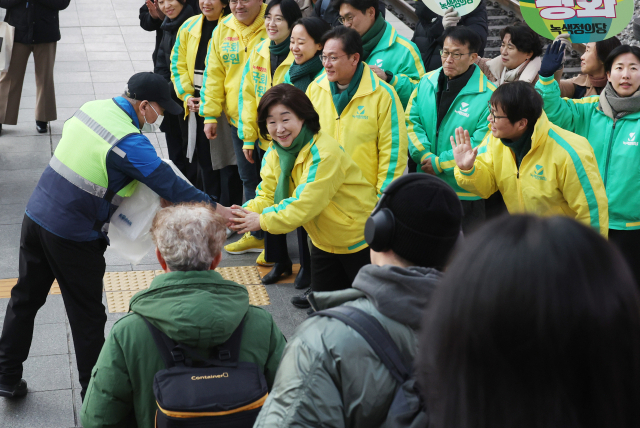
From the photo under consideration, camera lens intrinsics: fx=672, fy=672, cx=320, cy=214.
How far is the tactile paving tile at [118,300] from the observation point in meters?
5.19

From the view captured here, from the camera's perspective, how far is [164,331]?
238 cm

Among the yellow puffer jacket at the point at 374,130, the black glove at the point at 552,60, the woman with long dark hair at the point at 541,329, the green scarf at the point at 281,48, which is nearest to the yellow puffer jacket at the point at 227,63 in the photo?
the green scarf at the point at 281,48

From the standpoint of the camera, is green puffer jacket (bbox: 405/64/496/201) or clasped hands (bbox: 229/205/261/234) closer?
clasped hands (bbox: 229/205/261/234)

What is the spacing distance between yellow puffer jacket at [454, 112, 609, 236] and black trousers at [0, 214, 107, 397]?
97.7 inches

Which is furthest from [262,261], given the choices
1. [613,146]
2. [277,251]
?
[613,146]

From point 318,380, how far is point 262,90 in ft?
15.3

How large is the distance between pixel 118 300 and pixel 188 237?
3.04 metres

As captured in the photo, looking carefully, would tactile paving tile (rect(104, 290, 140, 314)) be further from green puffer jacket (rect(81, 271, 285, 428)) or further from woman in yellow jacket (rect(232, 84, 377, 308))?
green puffer jacket (rect(81, 271, 285, 428))

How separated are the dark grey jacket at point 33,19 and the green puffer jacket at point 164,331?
22.7 ft

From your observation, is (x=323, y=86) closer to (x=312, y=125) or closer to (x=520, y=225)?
(x=312, y=125)

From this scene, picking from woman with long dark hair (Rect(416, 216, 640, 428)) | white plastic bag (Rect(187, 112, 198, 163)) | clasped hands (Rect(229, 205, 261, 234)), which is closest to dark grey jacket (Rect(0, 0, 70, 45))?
white plastic bag (Rect(187, 112, 198, 163))

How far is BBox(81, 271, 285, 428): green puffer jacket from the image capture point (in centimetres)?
237

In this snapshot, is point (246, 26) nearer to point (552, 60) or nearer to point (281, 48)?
point (281, 48)

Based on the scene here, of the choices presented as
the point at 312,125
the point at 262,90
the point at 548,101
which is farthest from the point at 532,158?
the point at 262,90
